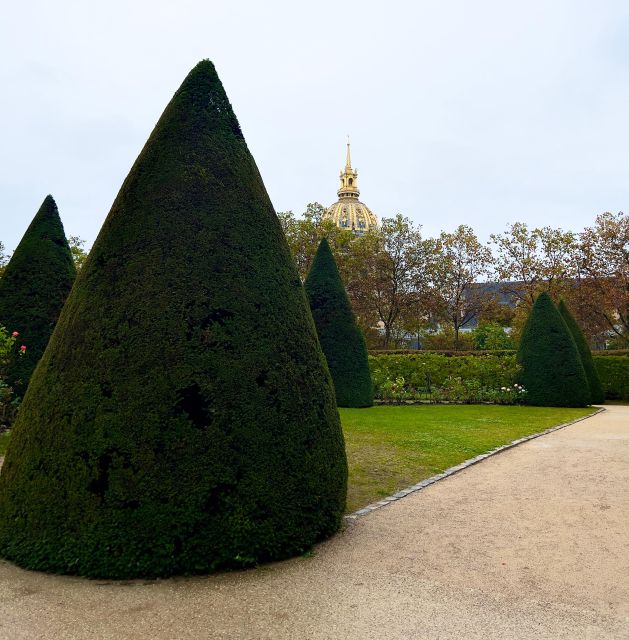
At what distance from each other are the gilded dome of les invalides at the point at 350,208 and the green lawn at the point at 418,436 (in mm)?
102299

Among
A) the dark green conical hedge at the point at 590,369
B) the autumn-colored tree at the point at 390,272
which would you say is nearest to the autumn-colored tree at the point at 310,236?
the autumn-colored tree at the point at 390,272

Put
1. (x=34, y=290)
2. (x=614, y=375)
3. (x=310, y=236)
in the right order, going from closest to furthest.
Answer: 1. (x=34, y=290)
2. (x=614, y=375)
3. (x=310, y=236)

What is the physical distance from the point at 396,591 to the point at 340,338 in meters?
13.9

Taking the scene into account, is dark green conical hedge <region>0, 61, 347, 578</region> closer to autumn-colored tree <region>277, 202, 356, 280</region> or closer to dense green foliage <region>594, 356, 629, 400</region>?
dense green foliage <region>594, 356, 629, 400</region>

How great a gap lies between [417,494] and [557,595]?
120 inches

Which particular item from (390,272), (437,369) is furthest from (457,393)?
(390,272)

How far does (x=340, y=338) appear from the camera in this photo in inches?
709

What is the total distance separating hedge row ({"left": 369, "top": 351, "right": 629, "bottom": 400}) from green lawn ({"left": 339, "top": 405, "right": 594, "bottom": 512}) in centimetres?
194

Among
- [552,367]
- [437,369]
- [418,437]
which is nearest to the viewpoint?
[418,437]

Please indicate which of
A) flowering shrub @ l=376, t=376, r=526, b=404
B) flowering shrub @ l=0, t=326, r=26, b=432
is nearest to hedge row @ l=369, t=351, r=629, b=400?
flowering shrub @ l=376, t=376, r=526, b=404

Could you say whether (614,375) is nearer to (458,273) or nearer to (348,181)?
(458,273)

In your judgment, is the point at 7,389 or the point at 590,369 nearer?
the point at 7,389

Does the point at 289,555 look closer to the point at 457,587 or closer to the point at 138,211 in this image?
the point at 457,587

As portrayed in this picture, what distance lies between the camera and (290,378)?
15.8ft
